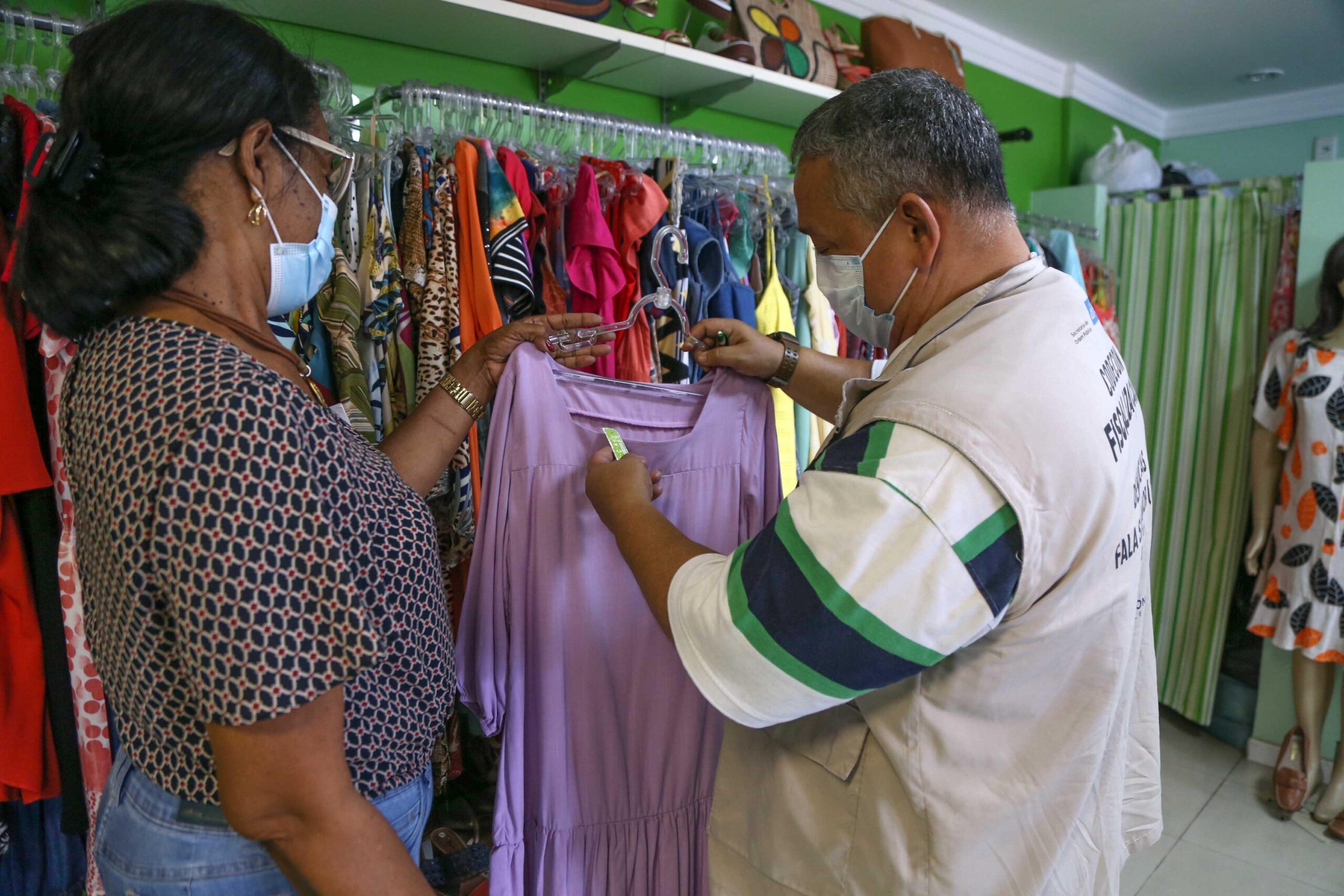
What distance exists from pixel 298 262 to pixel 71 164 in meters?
0.23

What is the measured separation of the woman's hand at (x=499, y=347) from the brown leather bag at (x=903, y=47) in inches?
91.5

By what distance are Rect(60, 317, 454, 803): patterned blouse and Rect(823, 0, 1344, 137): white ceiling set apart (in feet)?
10.3

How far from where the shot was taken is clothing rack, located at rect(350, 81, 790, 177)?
163cm

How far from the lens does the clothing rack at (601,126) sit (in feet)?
5.36

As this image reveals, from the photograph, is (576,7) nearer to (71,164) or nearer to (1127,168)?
(71,164)

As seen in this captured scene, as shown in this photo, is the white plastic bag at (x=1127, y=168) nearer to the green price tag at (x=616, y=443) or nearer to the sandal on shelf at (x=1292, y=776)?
the sandal on shelf at (x=1292, y=776)

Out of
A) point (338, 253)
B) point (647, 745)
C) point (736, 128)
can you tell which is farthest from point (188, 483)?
point (736, 128)

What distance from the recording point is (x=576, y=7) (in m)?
2.04

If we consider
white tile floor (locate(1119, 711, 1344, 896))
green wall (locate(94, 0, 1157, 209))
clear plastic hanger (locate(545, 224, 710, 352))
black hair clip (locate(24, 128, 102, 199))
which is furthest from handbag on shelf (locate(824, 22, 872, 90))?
white tile floor (locate(1119, 711, 1344, 896))

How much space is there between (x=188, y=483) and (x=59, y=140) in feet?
1.26

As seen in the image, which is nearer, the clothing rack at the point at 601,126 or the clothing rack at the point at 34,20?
the clothing rack at the point at 34,20

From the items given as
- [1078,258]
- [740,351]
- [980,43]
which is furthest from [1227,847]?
[980,43]

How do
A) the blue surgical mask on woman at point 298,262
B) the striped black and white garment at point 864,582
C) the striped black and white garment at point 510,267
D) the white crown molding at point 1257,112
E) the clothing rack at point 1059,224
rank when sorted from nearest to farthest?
the striped black and white garment at point 864,582 < the blue surgical mask on woman at point 298,262 < the striped black and white garment at point 510,267 < the clothing rack at point 1059,224 < the white crown molding at point 1257,112

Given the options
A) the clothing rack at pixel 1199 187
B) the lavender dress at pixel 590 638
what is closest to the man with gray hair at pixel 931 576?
the lavender dress at pixel 590 638
